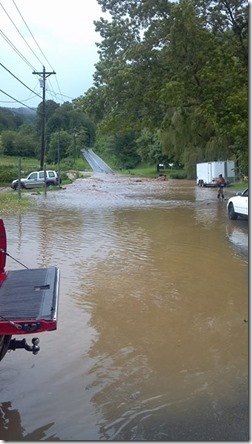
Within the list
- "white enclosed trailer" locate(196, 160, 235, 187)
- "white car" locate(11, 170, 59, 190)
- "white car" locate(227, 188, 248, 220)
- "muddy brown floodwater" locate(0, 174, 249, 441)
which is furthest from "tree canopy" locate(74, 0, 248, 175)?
"white enclosed trailer" locate(196, 160, 235, 187)

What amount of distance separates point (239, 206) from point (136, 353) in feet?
45.0

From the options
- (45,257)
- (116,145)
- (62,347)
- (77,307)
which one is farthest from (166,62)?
(116,145)

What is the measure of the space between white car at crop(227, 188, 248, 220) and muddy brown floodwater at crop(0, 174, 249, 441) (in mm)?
5310

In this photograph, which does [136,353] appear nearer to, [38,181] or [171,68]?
[171,68]

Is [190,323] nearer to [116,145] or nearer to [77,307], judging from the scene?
[77,307]

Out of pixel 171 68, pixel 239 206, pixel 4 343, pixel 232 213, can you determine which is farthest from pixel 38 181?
pixel 4 343

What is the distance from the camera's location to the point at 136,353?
Answer: 19.7 feet

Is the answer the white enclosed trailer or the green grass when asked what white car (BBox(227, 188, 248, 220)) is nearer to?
the green grass

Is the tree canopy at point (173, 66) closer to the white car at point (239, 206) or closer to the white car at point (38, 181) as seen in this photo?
the white car at point (239, 206)

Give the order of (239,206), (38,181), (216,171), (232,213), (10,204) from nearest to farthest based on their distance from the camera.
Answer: (239,206) < (232,213) < (10,204) < (38,181) < (216,171)

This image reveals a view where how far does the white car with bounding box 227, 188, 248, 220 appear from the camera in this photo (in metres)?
18.4

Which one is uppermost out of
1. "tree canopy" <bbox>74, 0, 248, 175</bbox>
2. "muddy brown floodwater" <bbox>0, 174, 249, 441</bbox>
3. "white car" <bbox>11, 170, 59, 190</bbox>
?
"tree canopy" <bbox>74, 0, 248, 175</bbox>

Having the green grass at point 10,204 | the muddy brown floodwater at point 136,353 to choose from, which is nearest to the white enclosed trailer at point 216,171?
the green grass at point 10,204

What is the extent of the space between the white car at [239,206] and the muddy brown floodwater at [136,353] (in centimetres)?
531
